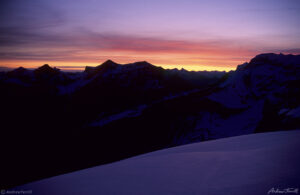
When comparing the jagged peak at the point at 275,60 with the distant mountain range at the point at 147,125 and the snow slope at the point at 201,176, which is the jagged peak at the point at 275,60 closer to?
the distant mountain range at the point at 147,125

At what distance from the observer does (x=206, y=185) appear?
8.85 ft

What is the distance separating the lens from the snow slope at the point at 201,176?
251 centimetres

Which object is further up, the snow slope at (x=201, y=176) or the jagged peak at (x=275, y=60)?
the jagged peak at (x=275, y=60)

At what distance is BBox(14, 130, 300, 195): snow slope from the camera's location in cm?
251

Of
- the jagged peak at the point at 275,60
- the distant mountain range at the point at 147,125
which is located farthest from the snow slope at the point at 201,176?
the jagged peak at the point at 275,60

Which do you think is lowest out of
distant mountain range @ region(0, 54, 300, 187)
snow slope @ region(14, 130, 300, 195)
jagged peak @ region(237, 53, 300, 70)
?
distant mountain range @ region(0, 54, 300, 187)

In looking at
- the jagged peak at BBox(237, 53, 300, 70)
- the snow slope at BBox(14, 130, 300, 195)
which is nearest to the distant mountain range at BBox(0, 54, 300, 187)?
the jagged peak at BBox(237, 53, 300, 70)

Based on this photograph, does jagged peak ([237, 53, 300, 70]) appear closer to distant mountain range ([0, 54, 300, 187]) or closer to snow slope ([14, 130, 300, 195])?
distant mountain range ([0, 54, 300, 187])

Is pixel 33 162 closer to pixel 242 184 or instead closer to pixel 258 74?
pixel 242 184

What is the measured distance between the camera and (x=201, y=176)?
3.03m

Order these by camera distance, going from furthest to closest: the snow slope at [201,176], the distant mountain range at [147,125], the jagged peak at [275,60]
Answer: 1. the jagged peak at [275,60]
2. the distant mountain range at [147,125]
3. the snow slope at [201,176]

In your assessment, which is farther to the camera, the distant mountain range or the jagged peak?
the jagged peak

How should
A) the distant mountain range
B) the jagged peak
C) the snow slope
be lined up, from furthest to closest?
the jagged peak
the distant mountain range
the snow slope

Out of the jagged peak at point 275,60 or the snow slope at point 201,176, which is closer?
the snow slope at point 201,176
